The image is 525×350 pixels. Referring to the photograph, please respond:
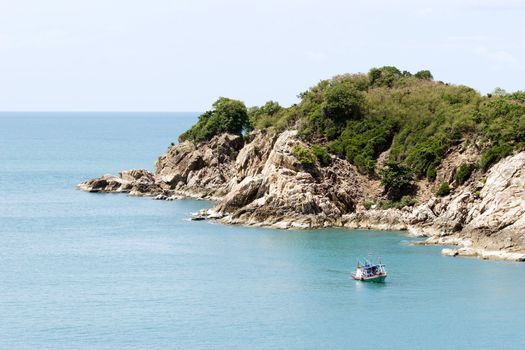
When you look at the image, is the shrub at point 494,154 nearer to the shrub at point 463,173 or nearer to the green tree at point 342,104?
the shrub at point 463,173

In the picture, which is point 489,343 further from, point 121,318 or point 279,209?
point 279,209

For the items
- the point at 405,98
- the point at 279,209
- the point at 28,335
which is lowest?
the point at 28,335

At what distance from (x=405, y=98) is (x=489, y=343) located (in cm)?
5599

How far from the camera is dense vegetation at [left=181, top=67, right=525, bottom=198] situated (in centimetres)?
10181

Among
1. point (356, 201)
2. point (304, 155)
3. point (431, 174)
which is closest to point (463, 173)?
point (431, 174)

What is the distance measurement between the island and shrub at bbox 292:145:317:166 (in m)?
0.12

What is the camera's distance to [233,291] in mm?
75500

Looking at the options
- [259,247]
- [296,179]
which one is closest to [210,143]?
[296,179]

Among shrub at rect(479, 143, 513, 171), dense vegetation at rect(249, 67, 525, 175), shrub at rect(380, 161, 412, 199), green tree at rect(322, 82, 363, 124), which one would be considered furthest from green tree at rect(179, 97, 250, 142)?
shrub at rect(479, 143, 513, 171)

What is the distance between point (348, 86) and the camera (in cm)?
11662

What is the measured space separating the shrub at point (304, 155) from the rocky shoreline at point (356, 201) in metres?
0.51

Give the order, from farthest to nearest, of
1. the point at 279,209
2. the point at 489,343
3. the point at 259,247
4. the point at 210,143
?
the point at 210,143 → the point at 279,209 → the point at 259,247 → the point at 489,343

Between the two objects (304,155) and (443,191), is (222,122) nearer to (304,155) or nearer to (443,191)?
(304,155)

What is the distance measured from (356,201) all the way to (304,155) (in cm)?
700
